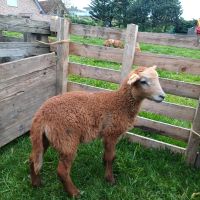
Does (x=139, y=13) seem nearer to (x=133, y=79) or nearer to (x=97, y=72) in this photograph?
(x=97, y=72)

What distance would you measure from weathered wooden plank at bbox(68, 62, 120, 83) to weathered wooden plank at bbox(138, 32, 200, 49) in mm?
748

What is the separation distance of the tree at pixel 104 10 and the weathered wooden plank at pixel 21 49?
4317 cm

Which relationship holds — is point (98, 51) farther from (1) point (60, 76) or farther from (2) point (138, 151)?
(2) point (138, 151)

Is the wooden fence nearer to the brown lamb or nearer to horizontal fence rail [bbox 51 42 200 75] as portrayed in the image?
horizontal fence rail [bbox 51 42 200 75]

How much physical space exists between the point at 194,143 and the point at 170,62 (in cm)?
130

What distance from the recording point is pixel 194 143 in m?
4.52

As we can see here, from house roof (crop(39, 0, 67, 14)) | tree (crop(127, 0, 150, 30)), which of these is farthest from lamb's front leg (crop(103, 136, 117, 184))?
house roof (crop(39, 0, 67, 14))

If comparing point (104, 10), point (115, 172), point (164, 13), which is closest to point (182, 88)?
point (115, 172)

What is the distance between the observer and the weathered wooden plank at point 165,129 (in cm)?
474

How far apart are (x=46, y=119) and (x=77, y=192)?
3.45 ft

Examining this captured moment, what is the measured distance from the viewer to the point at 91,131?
A: 3.81 meters

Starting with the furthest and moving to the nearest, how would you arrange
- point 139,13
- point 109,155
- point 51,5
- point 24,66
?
point 51,5 → point 139,13 → point 24,66 → point 109,155

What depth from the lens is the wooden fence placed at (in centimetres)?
446

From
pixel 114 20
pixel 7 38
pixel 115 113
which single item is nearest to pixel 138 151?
pixel 115 113
